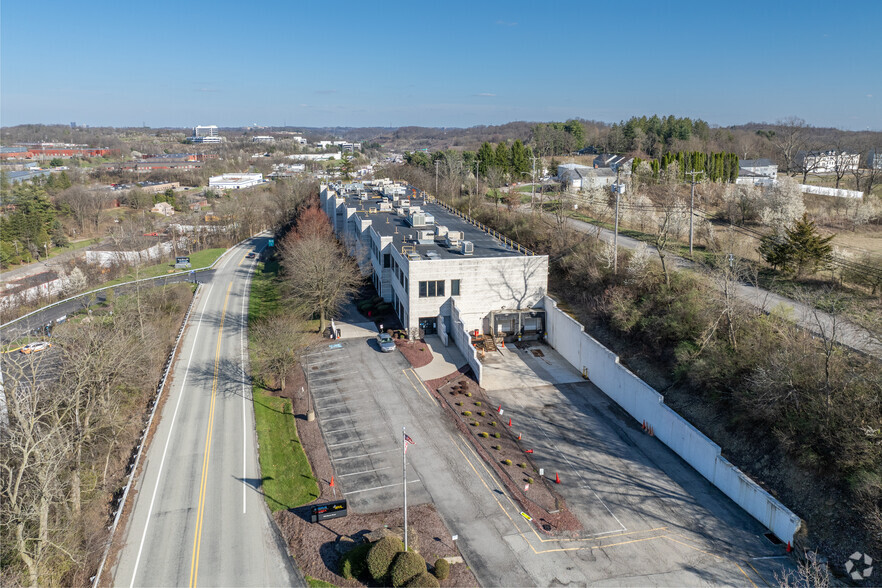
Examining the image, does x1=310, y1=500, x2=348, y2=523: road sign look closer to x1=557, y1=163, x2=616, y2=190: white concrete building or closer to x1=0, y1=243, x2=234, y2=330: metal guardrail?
x1=0, y1=243, x2=234, y2=330: metal guardrail

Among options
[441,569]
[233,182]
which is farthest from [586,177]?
[233,182]

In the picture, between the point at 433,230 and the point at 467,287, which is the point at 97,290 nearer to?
the point at 433,230

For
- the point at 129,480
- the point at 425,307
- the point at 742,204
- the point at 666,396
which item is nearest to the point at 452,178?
the point at 742,204

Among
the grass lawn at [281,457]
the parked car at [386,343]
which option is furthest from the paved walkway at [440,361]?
the grass lawn at [281,457]

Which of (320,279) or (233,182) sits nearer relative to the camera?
(320,279)

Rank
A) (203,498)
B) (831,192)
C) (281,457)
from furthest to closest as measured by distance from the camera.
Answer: (831,192)
(281,457)
(203,498)

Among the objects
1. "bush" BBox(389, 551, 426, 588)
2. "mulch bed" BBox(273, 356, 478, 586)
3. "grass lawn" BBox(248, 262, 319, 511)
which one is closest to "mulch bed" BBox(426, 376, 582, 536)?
"mulch bed" BBox(273, 356, 478, 586)

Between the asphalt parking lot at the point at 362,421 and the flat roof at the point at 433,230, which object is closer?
the asphalt parking lot at the point at 362,421

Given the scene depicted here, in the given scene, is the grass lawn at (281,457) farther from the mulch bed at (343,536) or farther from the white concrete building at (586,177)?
the white concrete building at (586,177)
